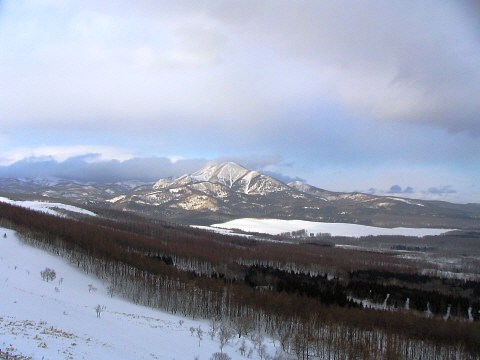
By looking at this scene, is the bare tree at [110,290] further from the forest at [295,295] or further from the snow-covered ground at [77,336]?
the snow-covered ground at [77,336]

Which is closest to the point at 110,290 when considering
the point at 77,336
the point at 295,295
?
the point at 295,295

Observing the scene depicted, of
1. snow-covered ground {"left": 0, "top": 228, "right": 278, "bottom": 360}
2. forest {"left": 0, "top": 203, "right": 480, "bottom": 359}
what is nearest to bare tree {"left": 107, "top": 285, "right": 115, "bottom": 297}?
forest {"left": 0, "top": 203, "right": 480, "bottom": 359}

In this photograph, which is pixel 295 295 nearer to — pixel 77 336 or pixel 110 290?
pixel 110 290

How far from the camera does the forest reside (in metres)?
59.7

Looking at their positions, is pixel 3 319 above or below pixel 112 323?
above

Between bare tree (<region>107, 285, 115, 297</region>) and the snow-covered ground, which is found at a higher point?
the snow-covered ground

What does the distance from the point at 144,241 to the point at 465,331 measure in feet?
334

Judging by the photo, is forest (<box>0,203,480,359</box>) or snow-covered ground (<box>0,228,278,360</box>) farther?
forest (<box>0,203,480,359</box>)

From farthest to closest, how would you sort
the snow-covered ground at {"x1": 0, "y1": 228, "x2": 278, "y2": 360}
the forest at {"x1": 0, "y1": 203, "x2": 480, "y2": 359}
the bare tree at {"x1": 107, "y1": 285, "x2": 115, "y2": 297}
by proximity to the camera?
the bare tree at {"x1": 107, "y1": 285, "x2": 115, "y2": 297}, the forest at {"x1": 0, "y1": 203, "x2": 480, "y2": 359}, the snow-covered ground at {"x1": 0, "y1": 228, "x2": 278, "y2": 360}

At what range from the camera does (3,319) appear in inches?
1029

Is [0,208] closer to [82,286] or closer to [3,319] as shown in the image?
[82,286]

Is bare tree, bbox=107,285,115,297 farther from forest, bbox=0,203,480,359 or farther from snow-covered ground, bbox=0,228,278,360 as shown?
snow-covered ground, bbox=0,228,278,360

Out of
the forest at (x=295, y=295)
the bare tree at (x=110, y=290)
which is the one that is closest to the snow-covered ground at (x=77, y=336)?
the forest at (x=295, y=295)

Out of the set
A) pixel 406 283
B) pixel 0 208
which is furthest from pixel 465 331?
pixel 0 208
